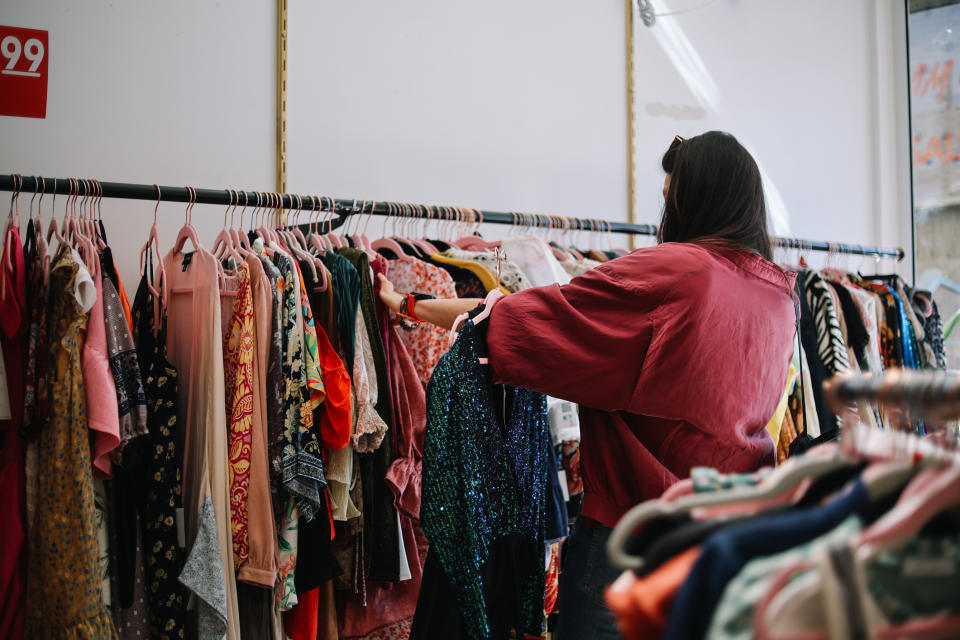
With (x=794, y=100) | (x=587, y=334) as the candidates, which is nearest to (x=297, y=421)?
(x=587, y=334)

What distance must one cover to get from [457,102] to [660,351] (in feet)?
5.89

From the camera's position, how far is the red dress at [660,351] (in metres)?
1.32

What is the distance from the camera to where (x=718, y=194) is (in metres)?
1.40

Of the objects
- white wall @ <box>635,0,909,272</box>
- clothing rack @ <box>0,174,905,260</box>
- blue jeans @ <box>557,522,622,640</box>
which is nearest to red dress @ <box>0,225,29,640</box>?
clothing rack @ <box>0,174,905,260</box>

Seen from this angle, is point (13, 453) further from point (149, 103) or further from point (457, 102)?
point (457, 102)

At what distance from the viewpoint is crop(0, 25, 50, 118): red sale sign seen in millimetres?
2047

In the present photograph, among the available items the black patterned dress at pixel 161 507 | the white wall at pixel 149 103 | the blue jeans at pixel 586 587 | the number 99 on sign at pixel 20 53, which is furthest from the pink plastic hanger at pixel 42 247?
the blue jeans at pixel 586 587

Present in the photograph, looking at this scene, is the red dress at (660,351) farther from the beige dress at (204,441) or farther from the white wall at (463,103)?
the white wall at (463,103)

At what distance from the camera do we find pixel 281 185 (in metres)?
2.46

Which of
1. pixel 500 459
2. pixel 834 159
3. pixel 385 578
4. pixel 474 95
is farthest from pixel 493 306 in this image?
pixel 834 159

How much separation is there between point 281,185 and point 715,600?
7.12 ft

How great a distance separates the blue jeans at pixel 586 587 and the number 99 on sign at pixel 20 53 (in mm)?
1835

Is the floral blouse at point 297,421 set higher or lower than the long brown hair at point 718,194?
lower

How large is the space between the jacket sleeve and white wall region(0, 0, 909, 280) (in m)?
1.33
